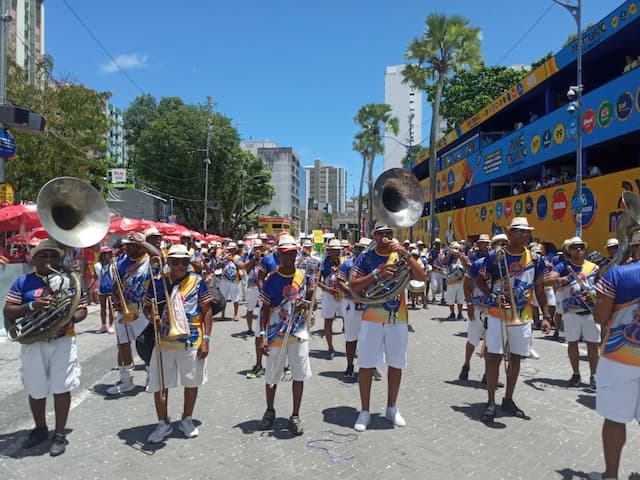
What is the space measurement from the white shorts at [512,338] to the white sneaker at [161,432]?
133 inches

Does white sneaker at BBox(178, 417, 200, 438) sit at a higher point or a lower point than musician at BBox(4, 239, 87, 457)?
lower

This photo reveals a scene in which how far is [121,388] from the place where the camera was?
604cm

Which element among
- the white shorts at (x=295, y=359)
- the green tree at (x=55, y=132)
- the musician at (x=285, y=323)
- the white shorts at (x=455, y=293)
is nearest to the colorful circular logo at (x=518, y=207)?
the white shorts at (x=455, y=293)

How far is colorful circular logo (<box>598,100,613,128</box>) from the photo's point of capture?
1542cm

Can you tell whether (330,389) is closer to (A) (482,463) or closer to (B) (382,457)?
(B) (382,457)

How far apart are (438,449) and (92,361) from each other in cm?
587

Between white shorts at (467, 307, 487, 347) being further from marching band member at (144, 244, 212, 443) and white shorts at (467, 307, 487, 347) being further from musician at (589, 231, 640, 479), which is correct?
marching band member at (144, 244, 212, 443)

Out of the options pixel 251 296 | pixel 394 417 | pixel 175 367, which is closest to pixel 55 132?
pixel 251 296

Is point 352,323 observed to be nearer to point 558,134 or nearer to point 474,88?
point 558,134

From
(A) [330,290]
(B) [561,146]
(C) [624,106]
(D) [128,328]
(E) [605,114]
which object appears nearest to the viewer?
(D) [128,328]

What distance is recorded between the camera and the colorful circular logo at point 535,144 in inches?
794

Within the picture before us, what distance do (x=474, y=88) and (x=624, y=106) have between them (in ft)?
75.7

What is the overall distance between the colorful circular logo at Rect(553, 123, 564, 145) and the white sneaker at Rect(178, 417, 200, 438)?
59.6 feet

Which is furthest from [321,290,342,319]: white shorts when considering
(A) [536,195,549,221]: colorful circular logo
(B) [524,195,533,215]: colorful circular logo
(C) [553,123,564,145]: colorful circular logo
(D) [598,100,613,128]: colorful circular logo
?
(B) [524,195,533,215]: colorful circular logo
